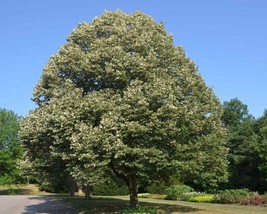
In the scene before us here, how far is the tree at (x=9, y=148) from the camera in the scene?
223ft

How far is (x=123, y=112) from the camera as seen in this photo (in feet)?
73.7

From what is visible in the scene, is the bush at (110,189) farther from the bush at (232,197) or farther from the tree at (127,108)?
the tree at (127,108)

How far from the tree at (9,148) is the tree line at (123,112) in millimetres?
41443

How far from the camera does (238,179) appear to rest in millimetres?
56812

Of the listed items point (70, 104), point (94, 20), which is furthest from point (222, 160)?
point (94, 20)

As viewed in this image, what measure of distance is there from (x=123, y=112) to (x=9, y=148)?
52.8 meters

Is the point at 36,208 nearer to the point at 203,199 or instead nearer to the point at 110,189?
the point at 203,199

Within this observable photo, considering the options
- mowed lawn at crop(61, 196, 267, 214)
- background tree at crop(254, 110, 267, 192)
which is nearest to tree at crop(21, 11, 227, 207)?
mowed lawn at crop(61, 196, 267, 214)

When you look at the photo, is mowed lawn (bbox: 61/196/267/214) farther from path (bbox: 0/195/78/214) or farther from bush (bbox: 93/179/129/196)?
bush (bbox: 93/179/129/196)

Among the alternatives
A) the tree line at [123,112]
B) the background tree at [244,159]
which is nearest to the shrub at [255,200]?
the tree line at [123,112]

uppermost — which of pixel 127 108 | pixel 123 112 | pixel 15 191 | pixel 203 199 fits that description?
pixel 127 108

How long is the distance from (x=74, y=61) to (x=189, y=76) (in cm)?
795

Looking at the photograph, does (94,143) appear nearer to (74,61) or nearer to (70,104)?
(70,104)

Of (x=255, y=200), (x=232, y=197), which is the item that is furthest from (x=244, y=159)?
(x=255, y=200)
